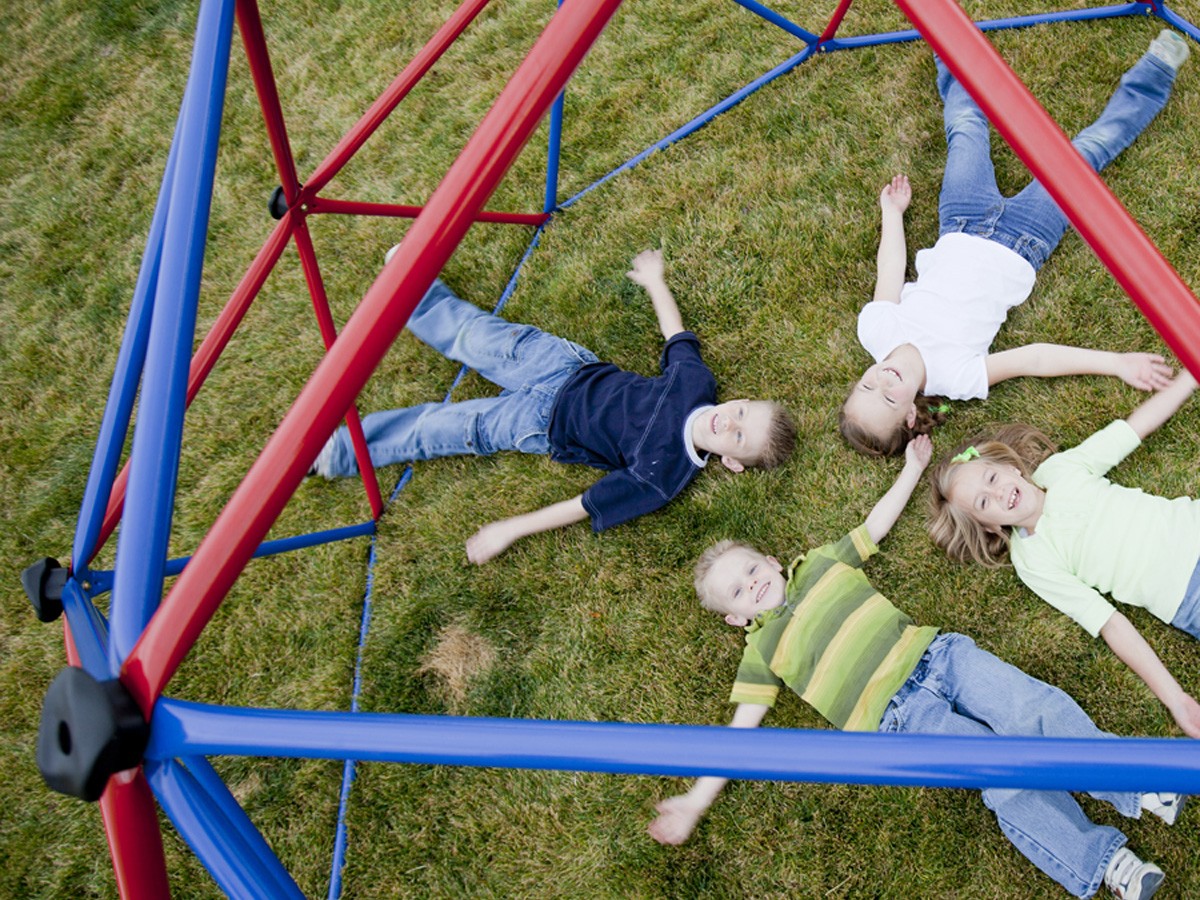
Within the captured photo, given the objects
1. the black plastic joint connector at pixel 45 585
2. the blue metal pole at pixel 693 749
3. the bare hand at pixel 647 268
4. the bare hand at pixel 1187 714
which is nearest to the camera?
the blue metal pole at pixel 693 749

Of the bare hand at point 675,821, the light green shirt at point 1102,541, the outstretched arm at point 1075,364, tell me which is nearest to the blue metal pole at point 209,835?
the bare hand at point 675,821

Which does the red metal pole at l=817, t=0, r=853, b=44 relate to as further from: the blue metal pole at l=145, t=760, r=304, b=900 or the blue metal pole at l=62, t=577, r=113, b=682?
the blue metal pole at l=145, t=760, r=304, b=900

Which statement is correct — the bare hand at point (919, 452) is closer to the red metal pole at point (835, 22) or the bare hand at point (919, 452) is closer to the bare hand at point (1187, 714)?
the bare hand at point (1187, 714)

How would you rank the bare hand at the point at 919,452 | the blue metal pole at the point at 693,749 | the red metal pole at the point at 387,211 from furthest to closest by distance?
1. the bare hand at the point at 919,452
2. the red metal pole at the point at 387,211
3. the blue metal pole at the point at 693,749

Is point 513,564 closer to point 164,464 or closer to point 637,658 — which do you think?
point 637,658

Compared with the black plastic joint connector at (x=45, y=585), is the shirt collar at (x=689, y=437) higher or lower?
lower

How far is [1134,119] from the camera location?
3.65 m

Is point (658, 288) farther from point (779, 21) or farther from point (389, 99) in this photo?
point (389, 99)

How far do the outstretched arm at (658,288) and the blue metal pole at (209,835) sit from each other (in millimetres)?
2730

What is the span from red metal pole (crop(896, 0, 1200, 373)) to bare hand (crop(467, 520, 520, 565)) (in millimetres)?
2495

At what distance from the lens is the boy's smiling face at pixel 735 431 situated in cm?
344

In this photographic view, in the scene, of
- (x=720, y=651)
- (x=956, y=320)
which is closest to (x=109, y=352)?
(x=720, y=651)

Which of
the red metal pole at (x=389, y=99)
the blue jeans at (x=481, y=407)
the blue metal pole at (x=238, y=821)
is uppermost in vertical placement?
the red metal pole at (x=389, y=99)

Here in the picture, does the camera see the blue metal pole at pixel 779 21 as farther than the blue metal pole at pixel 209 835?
Yes
